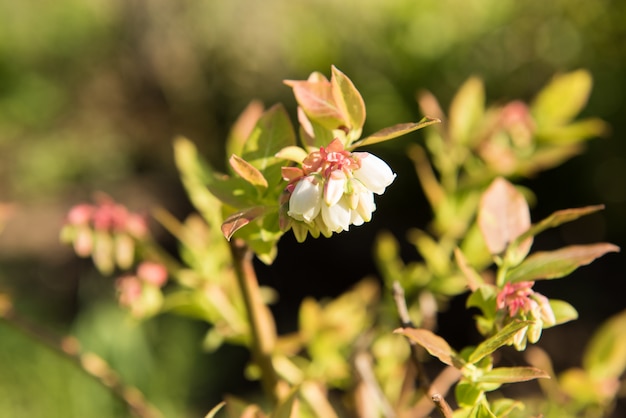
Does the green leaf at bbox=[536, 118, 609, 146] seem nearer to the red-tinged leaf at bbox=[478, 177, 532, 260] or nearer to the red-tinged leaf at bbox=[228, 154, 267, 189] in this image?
the red-tinged leaf at bbox=[478, 177, 532, 260]

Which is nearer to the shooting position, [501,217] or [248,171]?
[248,171]

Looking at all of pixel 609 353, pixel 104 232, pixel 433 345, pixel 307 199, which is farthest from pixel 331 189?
pixel 609 353

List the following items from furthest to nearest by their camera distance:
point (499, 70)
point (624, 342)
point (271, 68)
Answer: point (271, 68) → point (499, 70) → point (624, 342)

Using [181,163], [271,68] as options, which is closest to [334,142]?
[181,163]

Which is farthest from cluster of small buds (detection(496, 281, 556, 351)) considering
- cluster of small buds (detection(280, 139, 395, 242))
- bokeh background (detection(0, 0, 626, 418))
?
bokeh background (detection(0, 0, 626, 418))

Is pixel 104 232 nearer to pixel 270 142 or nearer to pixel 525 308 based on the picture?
pixel 270 142

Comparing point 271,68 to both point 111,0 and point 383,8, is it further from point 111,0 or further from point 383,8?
point 111,0

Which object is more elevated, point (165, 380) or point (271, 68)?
point (271, 68)
